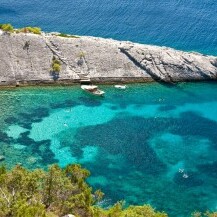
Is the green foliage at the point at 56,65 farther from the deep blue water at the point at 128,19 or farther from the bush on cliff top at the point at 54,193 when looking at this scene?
the bush on cliff top at the point at 54,193

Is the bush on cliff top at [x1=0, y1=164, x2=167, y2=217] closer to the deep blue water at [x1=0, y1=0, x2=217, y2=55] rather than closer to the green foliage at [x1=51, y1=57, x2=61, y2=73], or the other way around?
the green foliage at [x1=51, y1=57, x2=61, y2=73]

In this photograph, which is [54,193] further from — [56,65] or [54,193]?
[56,65]

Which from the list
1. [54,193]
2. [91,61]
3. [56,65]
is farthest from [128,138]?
[91,61]

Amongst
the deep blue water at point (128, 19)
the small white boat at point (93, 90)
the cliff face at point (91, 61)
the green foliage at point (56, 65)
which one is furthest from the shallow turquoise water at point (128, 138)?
the deep blue water at point (128, 19)

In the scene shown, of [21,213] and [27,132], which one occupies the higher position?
[21,213]

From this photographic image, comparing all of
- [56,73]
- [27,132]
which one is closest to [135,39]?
[56,73]

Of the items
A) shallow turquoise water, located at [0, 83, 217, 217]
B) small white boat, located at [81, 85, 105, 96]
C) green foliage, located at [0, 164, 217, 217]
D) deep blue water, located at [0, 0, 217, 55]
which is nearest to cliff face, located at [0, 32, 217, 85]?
small white boat, located at [81, 85, 105, 96]

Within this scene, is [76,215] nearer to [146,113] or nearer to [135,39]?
[146,113]
